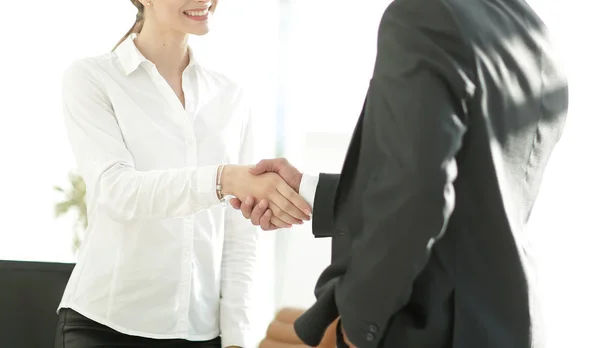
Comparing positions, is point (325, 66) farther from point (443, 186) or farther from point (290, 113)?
point (443, 186)

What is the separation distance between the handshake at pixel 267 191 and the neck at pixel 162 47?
0.50m

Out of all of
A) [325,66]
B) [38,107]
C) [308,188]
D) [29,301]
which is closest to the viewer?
[308,188]

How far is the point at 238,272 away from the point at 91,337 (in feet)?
1.52

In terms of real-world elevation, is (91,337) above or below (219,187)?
below

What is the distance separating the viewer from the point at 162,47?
2.28 meters

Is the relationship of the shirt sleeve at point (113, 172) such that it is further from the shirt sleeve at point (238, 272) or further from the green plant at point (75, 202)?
the green plant at point (75, 202)

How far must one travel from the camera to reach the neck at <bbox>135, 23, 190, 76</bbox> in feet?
7.41

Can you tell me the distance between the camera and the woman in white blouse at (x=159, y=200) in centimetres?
195

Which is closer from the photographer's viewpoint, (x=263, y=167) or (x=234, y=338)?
(x=263, y=167)

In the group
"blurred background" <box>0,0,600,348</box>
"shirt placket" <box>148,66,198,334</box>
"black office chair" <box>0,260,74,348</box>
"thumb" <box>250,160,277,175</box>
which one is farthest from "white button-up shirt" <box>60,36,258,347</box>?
"blurred background" <box>0,0,600,348</box>

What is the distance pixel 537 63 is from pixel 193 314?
123 centimetres

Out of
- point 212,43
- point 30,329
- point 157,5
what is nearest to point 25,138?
point 212,43

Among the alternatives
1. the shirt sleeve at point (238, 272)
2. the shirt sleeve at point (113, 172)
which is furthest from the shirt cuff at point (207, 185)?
the shirt sleeve at point (238, 272)

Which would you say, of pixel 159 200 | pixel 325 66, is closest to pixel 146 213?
pixel 159 200
